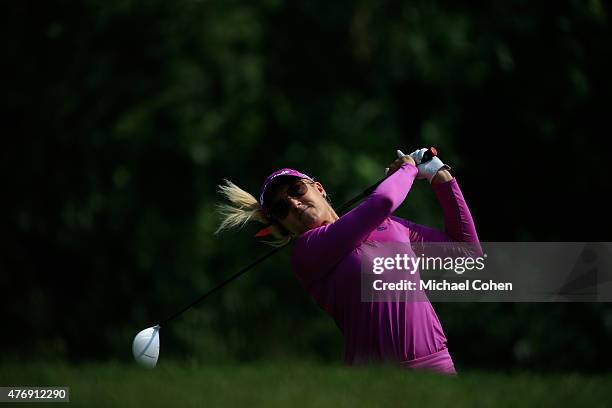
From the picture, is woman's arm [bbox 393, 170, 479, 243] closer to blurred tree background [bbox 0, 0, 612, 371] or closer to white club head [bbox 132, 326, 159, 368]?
white club head [bbox 132, 326, 159, 368]

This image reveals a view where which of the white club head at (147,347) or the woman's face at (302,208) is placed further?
the white club head at (147,347)

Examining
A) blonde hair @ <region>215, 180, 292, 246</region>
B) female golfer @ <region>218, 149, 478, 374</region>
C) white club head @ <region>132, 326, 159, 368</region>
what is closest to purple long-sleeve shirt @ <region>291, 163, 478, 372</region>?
female golfer @ <region>218, 149, 478, 374</region>

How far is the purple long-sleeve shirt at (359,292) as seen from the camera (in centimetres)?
448

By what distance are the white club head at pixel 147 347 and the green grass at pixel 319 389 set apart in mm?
1276

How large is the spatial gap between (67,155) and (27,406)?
889cm

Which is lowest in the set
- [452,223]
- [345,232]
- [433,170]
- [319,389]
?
[319,389]

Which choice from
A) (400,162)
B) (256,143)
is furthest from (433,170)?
(256,143)

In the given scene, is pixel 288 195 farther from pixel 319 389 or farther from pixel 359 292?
pixel 319 389

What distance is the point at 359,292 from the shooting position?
14.8 ft

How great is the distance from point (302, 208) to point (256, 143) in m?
8.30

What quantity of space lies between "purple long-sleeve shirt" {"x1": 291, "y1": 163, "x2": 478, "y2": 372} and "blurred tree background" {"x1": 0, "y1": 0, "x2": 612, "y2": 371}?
6962 mm

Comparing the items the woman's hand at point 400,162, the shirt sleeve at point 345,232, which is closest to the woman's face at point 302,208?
the shirt sleeve at point 345,232

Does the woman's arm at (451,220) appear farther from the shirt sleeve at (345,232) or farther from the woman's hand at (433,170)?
the shirt sleeve at (345,232)

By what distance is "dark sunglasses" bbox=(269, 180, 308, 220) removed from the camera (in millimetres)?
5016
